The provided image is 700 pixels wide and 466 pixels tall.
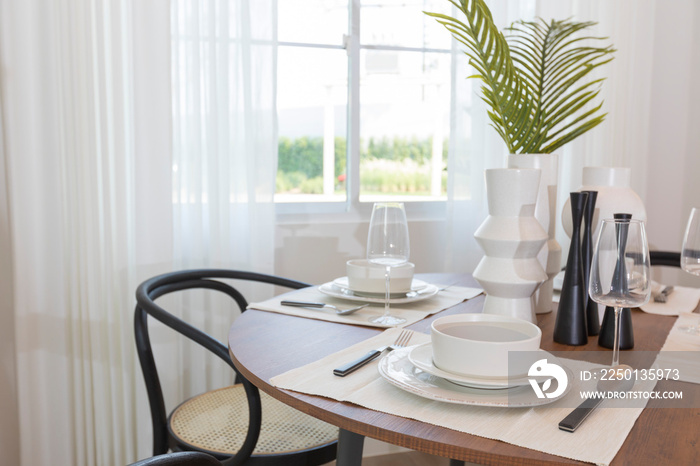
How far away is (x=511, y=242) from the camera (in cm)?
112

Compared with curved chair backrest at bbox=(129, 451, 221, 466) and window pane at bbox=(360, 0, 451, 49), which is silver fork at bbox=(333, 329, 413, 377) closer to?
curved chair backrest at bbox=(129, 451, 221, 466)

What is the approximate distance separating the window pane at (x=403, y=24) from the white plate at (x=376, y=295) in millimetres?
1385

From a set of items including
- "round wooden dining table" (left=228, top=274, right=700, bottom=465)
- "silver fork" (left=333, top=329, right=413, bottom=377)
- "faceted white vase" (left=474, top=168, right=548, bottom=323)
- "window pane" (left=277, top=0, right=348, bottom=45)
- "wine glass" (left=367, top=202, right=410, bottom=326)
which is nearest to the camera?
"round wooden dining table" (left=228, top=274, right=700, bottom=465)

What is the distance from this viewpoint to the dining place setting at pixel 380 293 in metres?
1.23

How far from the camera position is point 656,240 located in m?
3.09

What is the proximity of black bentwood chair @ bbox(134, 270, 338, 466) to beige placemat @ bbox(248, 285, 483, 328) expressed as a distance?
0.55ft

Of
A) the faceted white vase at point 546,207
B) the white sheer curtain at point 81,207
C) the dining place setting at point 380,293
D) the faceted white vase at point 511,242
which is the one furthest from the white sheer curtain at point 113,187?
the faceted white vase at point 511,242

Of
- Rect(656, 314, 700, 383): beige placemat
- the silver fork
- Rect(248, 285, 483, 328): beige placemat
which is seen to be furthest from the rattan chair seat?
Rect(656, 314, 700, 383): beige placemat

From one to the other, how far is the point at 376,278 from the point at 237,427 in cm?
48

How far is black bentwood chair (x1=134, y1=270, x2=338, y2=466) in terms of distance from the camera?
1313 mm

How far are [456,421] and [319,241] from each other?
5.60ft

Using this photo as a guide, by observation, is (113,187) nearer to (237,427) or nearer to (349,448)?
(237,427)

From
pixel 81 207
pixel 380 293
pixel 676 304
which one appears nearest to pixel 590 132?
pixel 676 304

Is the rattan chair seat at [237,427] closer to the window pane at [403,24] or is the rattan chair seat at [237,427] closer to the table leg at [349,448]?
the table leg at [349,448]
